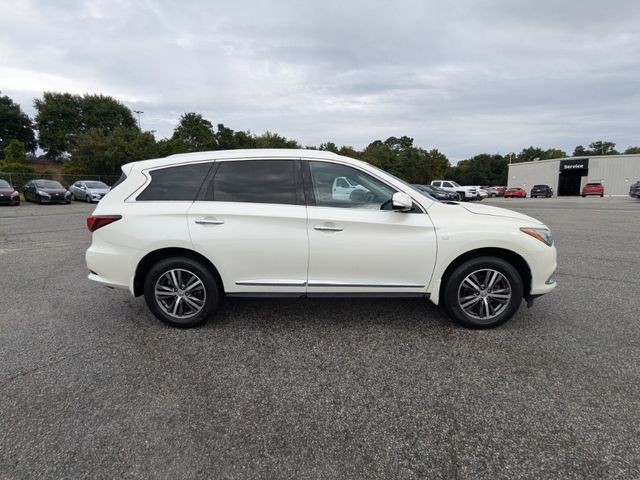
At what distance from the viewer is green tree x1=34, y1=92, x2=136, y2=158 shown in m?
58.7

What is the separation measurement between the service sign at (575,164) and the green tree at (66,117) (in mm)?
70546

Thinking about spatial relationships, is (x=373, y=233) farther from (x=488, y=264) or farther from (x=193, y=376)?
(x=193, y=376)

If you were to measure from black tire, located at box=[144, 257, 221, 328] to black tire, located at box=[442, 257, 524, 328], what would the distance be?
2.38 meters

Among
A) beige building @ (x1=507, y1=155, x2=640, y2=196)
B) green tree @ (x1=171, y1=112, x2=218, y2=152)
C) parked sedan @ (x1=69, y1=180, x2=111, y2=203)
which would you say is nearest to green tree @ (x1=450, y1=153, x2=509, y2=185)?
beige building @ (x1=507, y1=155, x2=640, y2=196)

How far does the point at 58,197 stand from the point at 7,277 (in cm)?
1865

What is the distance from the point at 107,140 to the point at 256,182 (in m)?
39.4

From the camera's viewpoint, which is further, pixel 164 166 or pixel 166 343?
pixel 164 166

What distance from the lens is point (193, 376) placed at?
9.05 feet

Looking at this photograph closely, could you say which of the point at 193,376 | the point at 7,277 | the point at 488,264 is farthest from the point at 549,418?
the point at 7,277

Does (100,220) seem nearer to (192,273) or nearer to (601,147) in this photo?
(192,273)

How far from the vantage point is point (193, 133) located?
52.3m

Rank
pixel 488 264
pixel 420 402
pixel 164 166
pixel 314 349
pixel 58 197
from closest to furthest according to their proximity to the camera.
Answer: pixel 420 402 < pixel 314 349 < pixel 488 264 < pixel 164 166 < pixel 58 197

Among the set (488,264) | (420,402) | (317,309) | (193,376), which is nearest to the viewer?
(420,402)

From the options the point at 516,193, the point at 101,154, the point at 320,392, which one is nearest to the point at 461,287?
the point at 320,392
